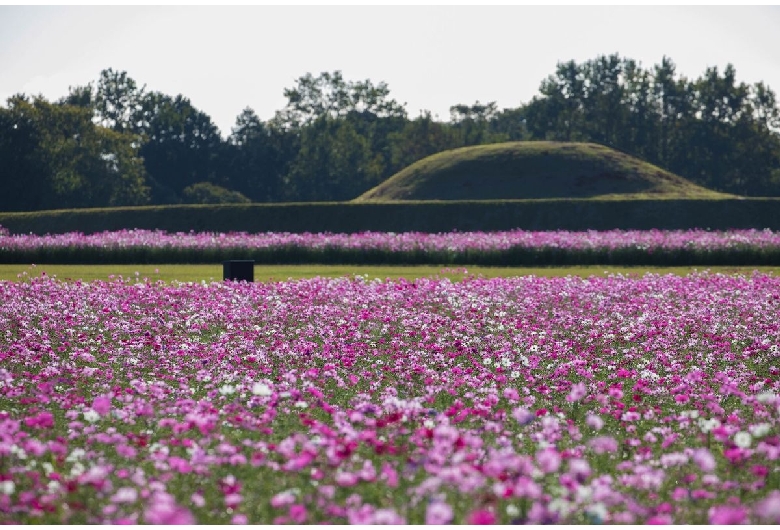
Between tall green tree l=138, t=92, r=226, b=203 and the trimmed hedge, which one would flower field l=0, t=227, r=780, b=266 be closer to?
the trimmed hedge

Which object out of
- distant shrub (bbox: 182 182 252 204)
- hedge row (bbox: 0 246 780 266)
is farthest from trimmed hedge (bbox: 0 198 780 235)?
distant shrub (bbox: 182 182 252 204)

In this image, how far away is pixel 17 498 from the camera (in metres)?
5.24

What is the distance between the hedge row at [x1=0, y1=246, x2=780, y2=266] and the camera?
101 feet

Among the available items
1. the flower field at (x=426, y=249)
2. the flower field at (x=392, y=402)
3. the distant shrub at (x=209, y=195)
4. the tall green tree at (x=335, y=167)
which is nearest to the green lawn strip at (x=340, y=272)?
the flower field at (x=426, y=249)

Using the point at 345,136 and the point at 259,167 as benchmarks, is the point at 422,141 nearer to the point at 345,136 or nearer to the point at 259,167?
the point at 345,136

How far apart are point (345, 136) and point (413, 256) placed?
186 ft

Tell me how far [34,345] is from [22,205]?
6087cm

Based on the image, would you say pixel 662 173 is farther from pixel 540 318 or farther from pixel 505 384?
pixel 505 384

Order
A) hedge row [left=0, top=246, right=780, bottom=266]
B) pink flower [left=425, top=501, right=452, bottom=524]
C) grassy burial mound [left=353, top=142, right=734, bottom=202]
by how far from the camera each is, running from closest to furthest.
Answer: pink flower [left=425, top=501, right=452, bottom=524]
hedge row [left=0, top=246, right=780, bottom=266]
grassy burial mound [left=353, top=142, right=734, bottom=202]

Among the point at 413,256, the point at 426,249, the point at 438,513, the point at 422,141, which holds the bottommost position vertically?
the point at 413,256

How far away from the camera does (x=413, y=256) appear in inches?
1276

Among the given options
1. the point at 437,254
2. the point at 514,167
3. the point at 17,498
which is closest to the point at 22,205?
the point at 514,167

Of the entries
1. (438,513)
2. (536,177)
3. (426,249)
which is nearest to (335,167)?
(536,177)

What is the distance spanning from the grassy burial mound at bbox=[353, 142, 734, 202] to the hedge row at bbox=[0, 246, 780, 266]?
24.5 metres
